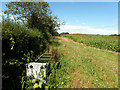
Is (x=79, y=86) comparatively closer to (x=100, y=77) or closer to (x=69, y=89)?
(x=69, y=89)

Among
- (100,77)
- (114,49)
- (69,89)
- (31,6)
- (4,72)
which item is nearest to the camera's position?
(4,72)

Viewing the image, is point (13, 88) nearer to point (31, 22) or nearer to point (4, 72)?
point (4, 72)

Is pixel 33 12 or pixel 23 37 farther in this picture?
pixel 33 12

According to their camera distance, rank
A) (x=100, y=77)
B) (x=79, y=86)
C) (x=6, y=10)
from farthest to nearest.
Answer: (x=6, y=10) → (x=100, y=77) → (x=79, y=86)

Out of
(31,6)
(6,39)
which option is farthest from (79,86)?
(31,6)

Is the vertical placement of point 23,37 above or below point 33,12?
below

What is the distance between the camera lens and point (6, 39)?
3.19 meters

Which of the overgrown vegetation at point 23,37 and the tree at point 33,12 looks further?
the tree at point 33,12

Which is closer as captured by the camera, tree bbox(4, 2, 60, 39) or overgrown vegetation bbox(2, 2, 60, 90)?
overgrown vegetation bbox(2, 2, 60, 90)

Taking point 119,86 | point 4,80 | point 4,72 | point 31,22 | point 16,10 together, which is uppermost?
point 16,10

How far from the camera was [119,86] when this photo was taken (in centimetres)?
392

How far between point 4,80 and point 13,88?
1.53 ft

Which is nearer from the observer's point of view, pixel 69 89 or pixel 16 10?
pixel 69 89

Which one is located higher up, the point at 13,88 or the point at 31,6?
the point at 31,6
